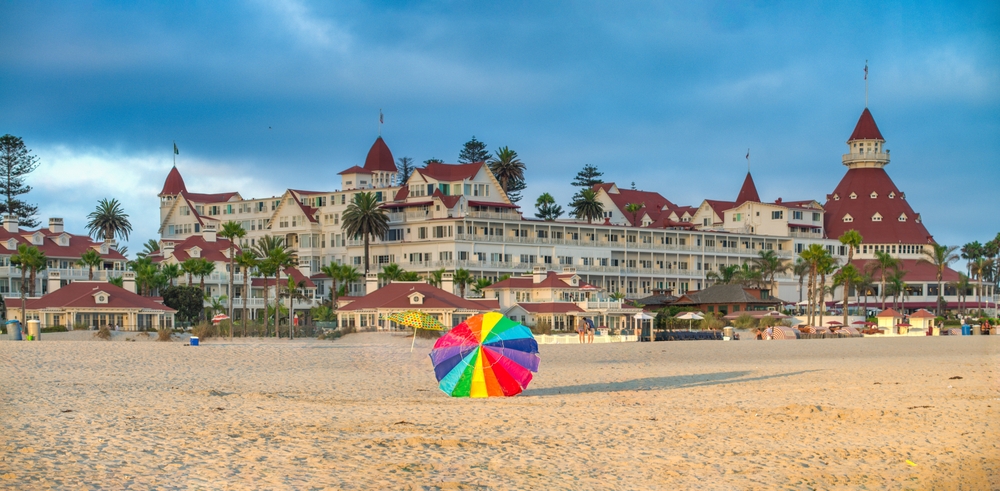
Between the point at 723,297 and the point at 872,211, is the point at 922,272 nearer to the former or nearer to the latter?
the point at 872,211

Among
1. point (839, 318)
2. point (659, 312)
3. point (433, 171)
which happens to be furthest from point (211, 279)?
point (839, 318)

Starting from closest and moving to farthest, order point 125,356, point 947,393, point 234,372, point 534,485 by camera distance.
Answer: point 534,485, point 947,393, point 234,372, point 125,356

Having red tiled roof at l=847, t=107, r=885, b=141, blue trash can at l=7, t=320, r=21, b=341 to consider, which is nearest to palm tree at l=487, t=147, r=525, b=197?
red tiled roof at l=847, t=107, r=885, b=141

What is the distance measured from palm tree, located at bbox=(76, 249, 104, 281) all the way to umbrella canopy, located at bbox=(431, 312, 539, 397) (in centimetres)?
5667

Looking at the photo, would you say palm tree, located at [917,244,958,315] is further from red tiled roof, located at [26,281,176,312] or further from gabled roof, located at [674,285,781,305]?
red tiled roof, located at [26,281,176,312]

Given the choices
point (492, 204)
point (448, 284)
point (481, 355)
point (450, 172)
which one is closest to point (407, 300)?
point (448, 284)

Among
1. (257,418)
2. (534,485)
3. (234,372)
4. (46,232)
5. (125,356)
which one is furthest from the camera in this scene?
(46,232)

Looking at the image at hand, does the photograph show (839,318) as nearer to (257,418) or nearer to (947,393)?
(947,393)

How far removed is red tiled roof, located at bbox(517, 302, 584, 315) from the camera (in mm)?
70688

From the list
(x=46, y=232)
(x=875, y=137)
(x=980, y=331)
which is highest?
(x=875, y=137)

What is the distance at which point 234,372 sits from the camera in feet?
94.6

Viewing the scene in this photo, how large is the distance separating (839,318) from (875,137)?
38812mm

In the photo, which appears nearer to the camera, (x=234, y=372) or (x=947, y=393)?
(x=947, y=393)

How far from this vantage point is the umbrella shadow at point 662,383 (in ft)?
84.1
